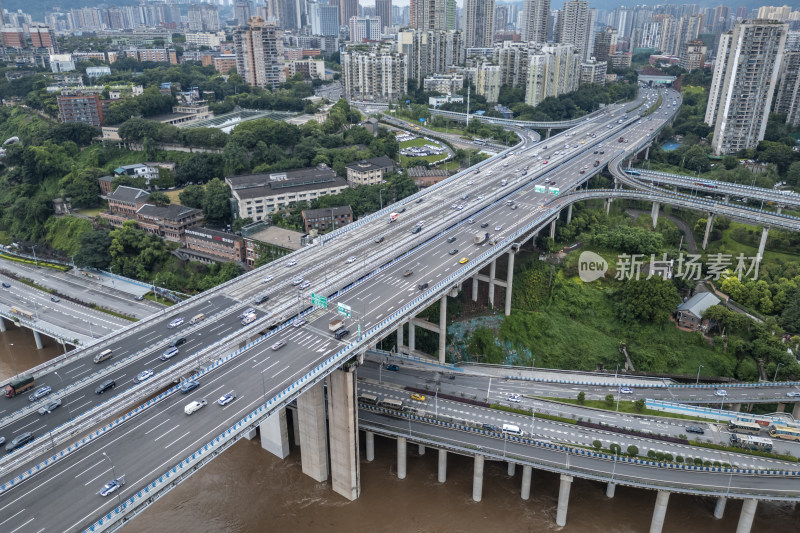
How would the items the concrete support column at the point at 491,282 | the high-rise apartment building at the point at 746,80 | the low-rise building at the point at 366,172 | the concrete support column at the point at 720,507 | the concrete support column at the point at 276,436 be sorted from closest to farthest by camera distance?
the concrete support column at the point at 720,507 < the concrete support column at the point at 276,436 < the concrete support column at the point at 491,282 < the low-rise building at the point at 366,172 < the high-rise apartment building at the point at 746,80

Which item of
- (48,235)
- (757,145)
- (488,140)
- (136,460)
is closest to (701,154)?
(757,145)

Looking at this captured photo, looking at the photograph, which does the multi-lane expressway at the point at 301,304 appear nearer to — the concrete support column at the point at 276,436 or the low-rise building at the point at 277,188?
the concrete support column at the point at 276,436

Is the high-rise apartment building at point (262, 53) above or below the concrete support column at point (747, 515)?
above

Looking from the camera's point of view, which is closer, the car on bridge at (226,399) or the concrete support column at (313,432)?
the car on bridge at (226,399)

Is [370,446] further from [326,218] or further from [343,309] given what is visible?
[326,218]

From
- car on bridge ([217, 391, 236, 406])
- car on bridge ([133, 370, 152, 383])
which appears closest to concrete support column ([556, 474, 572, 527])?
car on bridge ([217, 391, 236, 406])

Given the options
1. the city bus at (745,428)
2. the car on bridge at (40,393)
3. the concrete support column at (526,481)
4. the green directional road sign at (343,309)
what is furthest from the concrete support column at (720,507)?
the car on bridge at (40,393)

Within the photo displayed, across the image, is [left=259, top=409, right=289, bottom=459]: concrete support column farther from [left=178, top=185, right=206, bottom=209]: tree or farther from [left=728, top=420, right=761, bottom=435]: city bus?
[left=178, top=185, right=206, bottom=209]: tree

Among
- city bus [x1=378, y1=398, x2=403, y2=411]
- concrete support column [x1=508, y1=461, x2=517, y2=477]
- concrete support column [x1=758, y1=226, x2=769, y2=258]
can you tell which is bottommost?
concrete support column [x1=508, y1=461, x2=517, y2=477]
